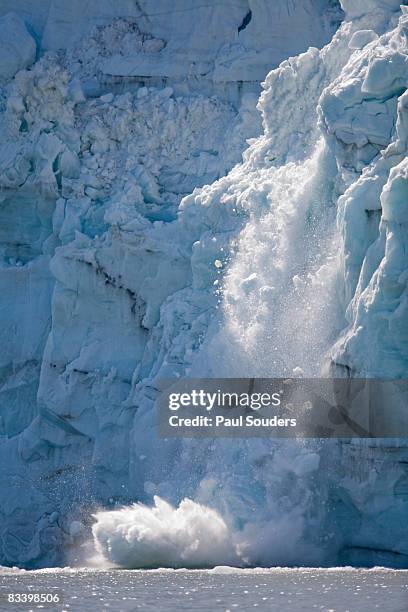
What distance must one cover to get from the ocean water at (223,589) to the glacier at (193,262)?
0.71 m

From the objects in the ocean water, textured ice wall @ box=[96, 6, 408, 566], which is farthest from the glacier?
the ocean water

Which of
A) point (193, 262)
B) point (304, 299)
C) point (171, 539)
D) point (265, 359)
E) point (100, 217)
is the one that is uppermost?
point (100, 217)

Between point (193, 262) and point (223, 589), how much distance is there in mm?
8084

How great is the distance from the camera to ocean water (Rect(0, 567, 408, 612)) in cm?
2155

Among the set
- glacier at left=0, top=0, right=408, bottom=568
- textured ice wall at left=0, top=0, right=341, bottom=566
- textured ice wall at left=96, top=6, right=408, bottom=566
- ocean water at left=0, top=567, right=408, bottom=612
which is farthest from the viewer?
textured ice wall at left=0, top=0, right=341, bottom=566

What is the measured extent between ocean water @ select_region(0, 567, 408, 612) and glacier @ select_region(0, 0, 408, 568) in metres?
0.71

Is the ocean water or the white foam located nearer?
the ocean water

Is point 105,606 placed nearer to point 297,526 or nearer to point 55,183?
point 297,526

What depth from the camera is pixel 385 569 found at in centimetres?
2614

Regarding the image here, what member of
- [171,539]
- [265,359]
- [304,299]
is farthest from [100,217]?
[171,539]

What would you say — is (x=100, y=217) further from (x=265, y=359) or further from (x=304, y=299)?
(x=304, y=299)

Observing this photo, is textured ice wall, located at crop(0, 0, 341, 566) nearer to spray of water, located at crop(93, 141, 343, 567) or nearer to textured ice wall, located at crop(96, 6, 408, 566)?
textured ice wall, located at crop(96, 6, 408, 566)

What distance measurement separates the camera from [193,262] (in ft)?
99.2

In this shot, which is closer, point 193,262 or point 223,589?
point 223,589
